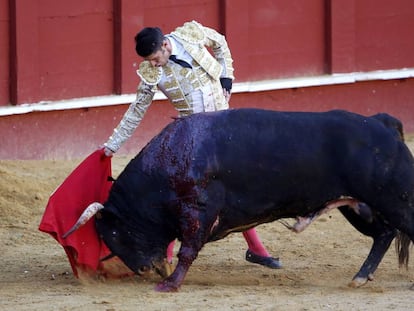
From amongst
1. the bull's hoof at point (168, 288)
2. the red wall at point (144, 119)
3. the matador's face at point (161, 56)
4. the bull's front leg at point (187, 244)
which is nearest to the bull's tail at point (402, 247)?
the bull's front leg at point (187, 244)

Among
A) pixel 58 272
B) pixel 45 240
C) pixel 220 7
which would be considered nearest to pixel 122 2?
pixel 220 7

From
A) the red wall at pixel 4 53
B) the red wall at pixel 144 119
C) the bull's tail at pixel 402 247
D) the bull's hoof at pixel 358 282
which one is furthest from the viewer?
the red wall at pixel 144 119

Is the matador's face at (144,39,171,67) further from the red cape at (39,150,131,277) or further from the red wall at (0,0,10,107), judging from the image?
the red wall at (0,0,10,107)

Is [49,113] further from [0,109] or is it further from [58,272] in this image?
[58,272]

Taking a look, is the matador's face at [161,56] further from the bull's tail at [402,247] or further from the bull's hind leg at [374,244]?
the bull's tail at [402,247]

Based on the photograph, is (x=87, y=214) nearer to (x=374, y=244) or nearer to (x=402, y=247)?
(x=374, y=244)

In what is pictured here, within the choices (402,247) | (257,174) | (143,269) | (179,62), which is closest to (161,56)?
(179,62)

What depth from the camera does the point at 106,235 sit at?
717cm

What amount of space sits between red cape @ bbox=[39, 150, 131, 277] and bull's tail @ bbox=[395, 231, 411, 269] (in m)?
1.42

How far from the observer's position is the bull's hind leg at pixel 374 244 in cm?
715

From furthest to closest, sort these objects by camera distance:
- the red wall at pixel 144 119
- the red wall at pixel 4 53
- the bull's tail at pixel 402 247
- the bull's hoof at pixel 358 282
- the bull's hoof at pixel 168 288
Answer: the red wall at pixel 144 119
the red wall at pixel 4 53
the bull's tail at pixel 402 247
the bull's hoof at pixel 358 282
the bull's hoof at pixel 168 288

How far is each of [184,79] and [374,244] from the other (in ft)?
4.32

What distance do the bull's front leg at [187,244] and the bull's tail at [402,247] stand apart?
42.2 inches

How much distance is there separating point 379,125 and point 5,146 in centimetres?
360
